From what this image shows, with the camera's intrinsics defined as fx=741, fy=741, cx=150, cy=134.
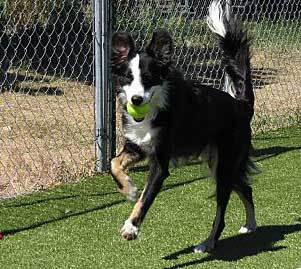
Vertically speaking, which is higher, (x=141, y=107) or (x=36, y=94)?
(x=141, y=107)

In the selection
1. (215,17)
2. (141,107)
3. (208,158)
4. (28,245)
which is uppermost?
(215,17)

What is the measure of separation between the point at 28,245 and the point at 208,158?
49.5 inches

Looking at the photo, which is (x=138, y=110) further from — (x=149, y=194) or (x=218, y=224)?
(x=218, y=224)

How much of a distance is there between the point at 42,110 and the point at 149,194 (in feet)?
13.0

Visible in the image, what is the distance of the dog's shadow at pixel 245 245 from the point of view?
4430mm

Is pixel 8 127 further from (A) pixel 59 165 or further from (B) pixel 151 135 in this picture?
(B) pixel 151 135

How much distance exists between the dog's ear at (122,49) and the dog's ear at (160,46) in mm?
99

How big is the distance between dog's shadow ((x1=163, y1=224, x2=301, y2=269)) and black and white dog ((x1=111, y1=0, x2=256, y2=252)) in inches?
3.1

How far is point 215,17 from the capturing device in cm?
493

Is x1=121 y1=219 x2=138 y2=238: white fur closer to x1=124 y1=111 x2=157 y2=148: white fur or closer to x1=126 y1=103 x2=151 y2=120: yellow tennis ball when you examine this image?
x1=124 y1=111 x2=157 y2=148: white fur

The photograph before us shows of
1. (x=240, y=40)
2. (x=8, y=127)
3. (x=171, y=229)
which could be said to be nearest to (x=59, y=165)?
(x=8, y=127)

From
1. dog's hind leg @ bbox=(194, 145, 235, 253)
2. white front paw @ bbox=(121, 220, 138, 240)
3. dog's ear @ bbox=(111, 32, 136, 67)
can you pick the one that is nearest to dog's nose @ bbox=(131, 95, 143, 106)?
dog's ear @ bbox=(111, 32, 136, 67)

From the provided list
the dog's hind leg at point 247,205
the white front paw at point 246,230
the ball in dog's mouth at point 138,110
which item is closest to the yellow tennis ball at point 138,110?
the ball in dog's mouth at point 138,110

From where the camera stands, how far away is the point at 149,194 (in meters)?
4.12
